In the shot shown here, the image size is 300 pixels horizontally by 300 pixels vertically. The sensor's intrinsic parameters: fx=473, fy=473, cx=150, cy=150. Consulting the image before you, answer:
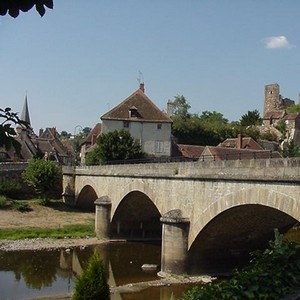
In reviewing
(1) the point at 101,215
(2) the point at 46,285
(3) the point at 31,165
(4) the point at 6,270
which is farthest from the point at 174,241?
(3) the point at 31,165

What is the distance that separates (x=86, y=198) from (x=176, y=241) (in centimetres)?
2323

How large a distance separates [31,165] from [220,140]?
3142 centimetres

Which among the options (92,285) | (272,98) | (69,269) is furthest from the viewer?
(272,98)

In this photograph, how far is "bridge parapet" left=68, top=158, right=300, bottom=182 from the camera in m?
13.4

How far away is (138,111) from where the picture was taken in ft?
153

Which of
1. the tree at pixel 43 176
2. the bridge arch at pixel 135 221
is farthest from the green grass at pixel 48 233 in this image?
the tree at pixel 43 176

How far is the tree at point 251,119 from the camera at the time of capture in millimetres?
81750

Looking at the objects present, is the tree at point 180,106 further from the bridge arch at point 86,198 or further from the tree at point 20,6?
the tree at point 20,6

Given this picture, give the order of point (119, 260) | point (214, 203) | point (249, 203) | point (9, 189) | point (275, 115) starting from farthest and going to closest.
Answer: point (275, 115) → point (9, 189) → point (119, 260) → point (214, 203) → point (249, 203)

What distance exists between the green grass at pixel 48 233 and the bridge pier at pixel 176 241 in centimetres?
1280

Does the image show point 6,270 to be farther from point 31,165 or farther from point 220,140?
point 220,140

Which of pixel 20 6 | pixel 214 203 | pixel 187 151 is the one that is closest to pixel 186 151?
pixel 187 151

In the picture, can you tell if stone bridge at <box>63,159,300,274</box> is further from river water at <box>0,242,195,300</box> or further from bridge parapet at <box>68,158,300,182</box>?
river water at <box>0,242,195,300</box>

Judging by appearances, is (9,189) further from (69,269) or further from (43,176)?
(69,269)
